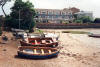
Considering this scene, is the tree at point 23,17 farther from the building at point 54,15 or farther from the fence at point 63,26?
the building at point 54,15

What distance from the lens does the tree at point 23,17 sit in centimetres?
4747

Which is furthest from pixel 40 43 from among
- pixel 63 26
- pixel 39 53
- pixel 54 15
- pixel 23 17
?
pixel 54 15

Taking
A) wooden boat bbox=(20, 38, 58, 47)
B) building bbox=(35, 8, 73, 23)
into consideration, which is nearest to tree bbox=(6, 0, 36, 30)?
wooden boat bbox=(20, 38, 58, 47)

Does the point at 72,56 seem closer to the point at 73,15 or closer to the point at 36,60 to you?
the point at 36,60

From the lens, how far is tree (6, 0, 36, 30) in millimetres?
47475

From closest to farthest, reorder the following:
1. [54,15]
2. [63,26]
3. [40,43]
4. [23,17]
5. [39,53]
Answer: [39,53], [40,43], [23,17], [63,26], [54,15]

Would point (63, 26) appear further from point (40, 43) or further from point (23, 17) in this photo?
point (40, 43)

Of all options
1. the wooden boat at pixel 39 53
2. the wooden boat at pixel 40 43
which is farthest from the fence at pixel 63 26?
the wooden boat at pixel 39 53

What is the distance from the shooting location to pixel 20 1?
4981cm

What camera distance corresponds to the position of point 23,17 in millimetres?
48000

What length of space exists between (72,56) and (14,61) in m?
7.40

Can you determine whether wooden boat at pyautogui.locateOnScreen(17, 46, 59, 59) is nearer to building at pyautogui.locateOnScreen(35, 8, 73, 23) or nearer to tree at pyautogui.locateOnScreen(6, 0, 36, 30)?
tree at pyautogui.locateOnScreen(6, 0, 36, 30)

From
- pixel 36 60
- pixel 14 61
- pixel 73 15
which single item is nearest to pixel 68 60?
pixel 36 60

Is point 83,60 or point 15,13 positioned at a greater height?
point 15,13
